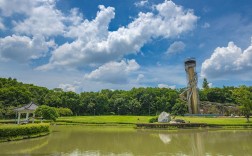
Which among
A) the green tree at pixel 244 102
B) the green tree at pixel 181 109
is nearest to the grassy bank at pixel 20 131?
the green tree at pixel 244 102

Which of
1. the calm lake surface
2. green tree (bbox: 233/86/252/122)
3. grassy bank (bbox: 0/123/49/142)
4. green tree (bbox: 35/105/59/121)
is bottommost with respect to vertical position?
the calm lake surface

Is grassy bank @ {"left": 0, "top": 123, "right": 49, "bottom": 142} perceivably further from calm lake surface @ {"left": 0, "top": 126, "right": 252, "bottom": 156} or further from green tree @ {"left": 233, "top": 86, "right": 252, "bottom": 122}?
green tree @ {"left": 233, "top": 86, "right": 252, "bottom": 122}

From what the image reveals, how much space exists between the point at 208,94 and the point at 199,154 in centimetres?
6822

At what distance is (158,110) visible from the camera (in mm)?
77188

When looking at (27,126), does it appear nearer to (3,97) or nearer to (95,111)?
(3,97)

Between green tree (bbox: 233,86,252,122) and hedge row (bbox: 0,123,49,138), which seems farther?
green tree (bbox: 233,86,252,122)

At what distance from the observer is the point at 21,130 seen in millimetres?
26094

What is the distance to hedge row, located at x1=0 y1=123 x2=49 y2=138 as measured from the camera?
24.1 metres

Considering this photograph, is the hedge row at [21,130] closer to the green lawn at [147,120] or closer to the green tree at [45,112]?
the green tree at [45,112]

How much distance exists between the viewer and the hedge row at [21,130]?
24.1 metres

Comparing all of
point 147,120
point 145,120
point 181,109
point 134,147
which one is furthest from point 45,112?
point 181,109

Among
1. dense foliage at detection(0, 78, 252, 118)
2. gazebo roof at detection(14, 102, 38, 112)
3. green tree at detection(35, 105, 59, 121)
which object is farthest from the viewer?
dense foliage at detection(0, 78, 252, 118)

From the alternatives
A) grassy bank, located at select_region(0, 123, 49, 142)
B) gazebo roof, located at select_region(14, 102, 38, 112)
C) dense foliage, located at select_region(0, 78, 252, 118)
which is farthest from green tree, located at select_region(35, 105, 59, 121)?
dense foliage, located at select_region(0, 78, 252, 118)

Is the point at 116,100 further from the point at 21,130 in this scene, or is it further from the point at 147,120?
the point at 21,130
